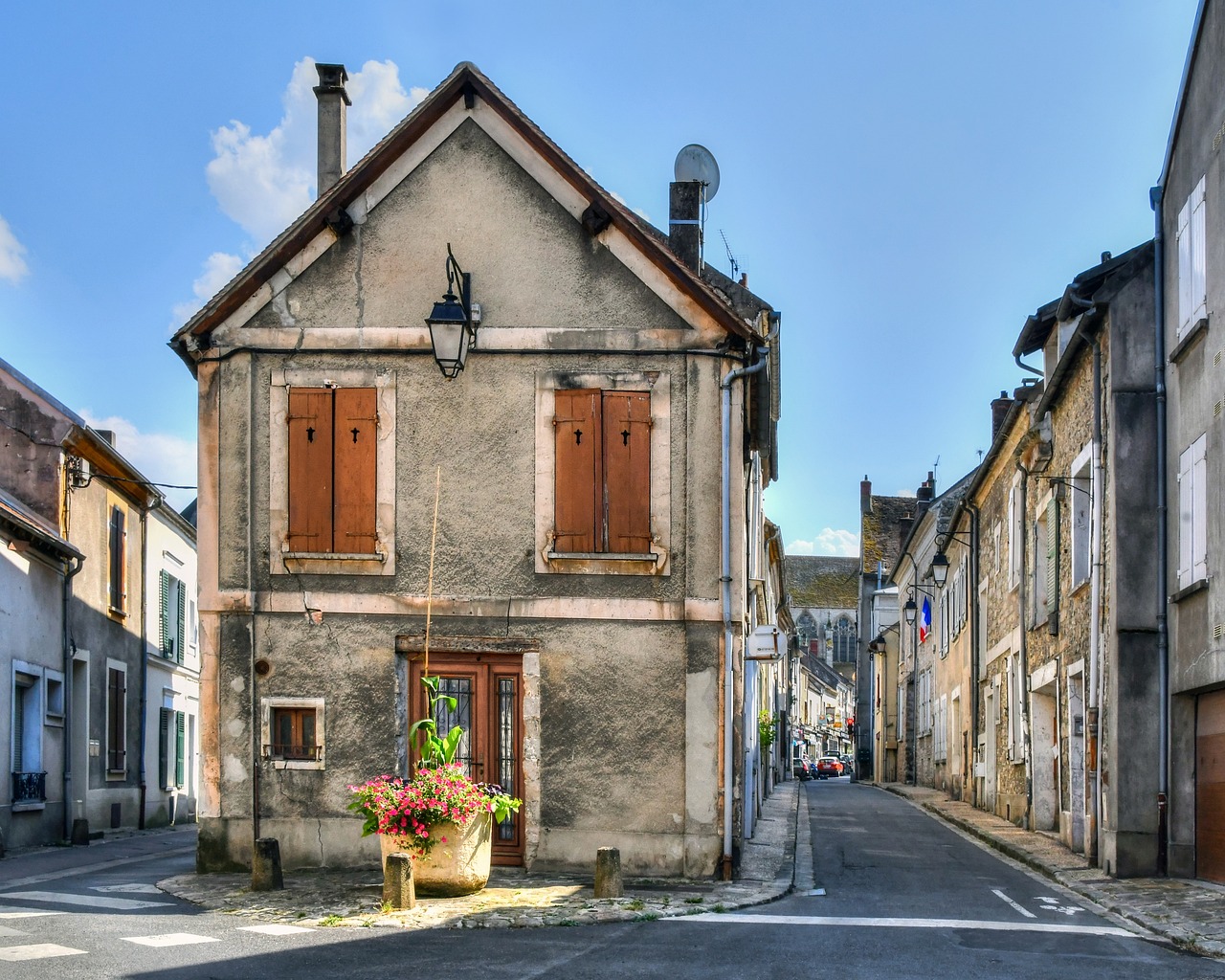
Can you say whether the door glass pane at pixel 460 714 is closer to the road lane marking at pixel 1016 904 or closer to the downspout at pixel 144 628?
the road lane marking at pixel 1016 904

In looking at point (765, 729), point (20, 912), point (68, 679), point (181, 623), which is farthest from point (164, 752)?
point (20, 912)

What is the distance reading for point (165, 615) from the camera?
29422 mm

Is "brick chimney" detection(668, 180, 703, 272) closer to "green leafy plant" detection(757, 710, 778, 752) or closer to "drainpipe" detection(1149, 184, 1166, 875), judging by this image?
"drainpipe" detection(1149, 184, 1166, 875)

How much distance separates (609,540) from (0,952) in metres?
7.02

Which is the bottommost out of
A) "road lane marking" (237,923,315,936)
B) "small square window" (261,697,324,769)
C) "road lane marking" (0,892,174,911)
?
"road lane marking" (0,892,174,911)

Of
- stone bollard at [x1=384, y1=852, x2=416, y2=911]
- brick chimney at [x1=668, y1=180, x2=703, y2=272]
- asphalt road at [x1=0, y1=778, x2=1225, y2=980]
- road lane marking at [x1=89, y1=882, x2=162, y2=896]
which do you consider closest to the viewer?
asphalt road at [x1=0, y1=778, x2=1225, y2=980]

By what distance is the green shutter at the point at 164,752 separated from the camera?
28281mm

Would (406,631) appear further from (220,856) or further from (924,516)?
(924,516)

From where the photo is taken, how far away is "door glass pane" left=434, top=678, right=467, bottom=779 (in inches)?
587

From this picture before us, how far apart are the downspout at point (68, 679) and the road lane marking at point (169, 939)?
13.1 metres

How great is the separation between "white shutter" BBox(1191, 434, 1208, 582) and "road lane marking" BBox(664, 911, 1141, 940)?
390 centimetres

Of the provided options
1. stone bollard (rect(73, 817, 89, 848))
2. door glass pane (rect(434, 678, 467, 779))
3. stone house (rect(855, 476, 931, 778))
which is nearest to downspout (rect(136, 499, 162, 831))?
stone bollard (rect(73, 817, 89, 848))

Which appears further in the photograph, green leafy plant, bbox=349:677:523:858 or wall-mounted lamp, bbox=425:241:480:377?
wall-mounted lamp, bbox=425:241:480:377

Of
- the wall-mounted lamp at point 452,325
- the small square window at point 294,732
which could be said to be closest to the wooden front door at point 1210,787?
the wall-mounted lamp at point 452,325
